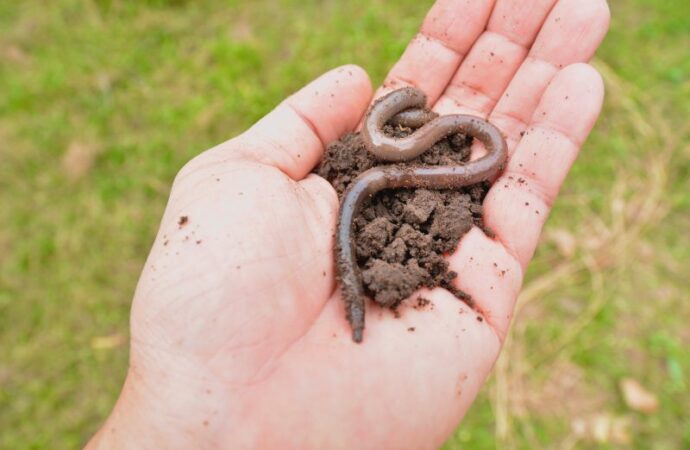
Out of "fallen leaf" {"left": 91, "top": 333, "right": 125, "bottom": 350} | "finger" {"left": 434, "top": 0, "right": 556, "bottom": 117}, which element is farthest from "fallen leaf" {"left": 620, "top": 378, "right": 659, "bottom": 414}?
"fallen leaf" {"left": 91, "top": 333, "right": 125, "bottom": 350}

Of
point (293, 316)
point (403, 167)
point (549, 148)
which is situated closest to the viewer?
point (293, 316)

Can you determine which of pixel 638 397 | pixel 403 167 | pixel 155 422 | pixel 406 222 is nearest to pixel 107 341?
pixel 155 422

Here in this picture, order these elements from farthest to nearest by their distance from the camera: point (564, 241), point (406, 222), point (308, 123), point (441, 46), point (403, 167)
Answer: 1. point (564, 241)
2. point (441, 46)
3. point (308, 123)
4. point (403, 167)
5. point (406, 222)

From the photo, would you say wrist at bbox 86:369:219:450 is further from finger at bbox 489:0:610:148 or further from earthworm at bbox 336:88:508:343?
finger at bbox 489:0:610:148

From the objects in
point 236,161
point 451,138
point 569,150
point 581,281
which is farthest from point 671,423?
point 236,161

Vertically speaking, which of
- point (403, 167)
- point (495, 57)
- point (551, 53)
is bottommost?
point (403, 167)

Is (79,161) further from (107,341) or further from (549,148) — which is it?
(549,148)

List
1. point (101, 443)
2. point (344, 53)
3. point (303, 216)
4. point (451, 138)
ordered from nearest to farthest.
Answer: point (101, 443) → point (303, 216) → point (451, 138) → point (344, 53)

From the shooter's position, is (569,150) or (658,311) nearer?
(569,150)

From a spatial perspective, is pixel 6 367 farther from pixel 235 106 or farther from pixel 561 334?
pixel 561 334
